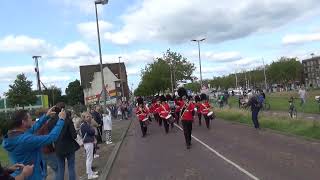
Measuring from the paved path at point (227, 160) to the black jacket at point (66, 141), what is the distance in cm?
259

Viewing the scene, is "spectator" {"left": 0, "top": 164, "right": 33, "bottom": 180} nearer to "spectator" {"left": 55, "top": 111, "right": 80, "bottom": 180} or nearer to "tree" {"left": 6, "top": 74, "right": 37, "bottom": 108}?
"spectator" {"left": 55, "top": 111, "right": 80, "bottom": 180}

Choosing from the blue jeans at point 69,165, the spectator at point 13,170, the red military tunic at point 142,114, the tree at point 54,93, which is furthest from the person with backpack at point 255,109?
the tree at point 54,93

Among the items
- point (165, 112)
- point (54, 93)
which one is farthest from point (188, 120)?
point (54, 93)

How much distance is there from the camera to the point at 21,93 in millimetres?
75750

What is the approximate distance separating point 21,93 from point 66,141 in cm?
6700

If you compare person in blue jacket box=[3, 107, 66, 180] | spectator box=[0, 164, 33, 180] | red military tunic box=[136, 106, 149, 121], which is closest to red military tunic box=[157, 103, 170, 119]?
red military tunic box=[136, 106, 149, 121]

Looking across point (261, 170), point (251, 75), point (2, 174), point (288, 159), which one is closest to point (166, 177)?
point (261, 170)

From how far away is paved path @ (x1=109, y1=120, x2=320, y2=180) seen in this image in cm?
1218

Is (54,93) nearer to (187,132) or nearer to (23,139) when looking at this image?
(187,132)

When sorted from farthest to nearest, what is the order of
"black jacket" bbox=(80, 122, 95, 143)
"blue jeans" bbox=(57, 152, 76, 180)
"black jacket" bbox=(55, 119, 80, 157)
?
1. "black jacket" bbox=(80, 122, 95, 143)
2. "blue jeans" bbox=(57, 152, 76, 180)
3. "black jacket" bbox=(55, 119, 80, 157)

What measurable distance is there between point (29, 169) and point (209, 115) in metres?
21.8

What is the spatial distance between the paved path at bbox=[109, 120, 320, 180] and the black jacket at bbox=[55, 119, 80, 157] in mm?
2595

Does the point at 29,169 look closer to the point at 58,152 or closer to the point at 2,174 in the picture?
the point at 2,174

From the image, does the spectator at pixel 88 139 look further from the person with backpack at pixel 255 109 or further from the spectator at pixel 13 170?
the person with backpack at pixel 255 109
